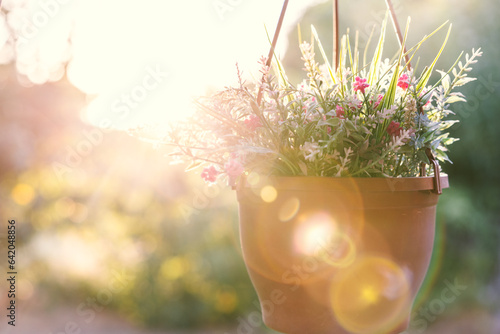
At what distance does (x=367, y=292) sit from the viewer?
3.37 feet

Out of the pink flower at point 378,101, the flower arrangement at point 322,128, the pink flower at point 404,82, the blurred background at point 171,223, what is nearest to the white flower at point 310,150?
the flower arrangement at point 322,128

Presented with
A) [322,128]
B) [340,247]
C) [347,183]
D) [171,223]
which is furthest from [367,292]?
[171,223]

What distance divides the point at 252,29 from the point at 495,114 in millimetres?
3810

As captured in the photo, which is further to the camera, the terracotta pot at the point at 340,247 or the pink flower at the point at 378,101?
the pink flower at the point at 378,101

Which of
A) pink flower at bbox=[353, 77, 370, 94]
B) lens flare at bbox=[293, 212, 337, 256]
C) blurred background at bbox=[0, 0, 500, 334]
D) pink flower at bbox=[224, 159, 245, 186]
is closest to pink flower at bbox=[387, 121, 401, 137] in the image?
pink flower at bbox=[353, 77, 370, 94]

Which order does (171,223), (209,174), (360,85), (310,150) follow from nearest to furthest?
(310,150), (360,85), (209,174), (171,223)

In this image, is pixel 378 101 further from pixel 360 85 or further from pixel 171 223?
pixel 171 223

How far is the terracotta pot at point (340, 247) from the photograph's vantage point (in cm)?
101

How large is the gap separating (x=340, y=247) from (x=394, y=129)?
336mm

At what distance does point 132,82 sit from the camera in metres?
3.19

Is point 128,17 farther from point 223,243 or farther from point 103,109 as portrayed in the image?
point 223,243

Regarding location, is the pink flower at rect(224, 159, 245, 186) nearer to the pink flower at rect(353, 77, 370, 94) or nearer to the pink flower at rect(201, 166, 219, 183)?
the pink flower at rect(201, 166, 219, 183)

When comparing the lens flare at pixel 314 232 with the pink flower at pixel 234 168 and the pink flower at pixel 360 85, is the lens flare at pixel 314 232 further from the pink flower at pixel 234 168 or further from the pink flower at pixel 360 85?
the pink flower at pixel 360 85

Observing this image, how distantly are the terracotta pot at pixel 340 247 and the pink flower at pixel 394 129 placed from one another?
0.44 ft
